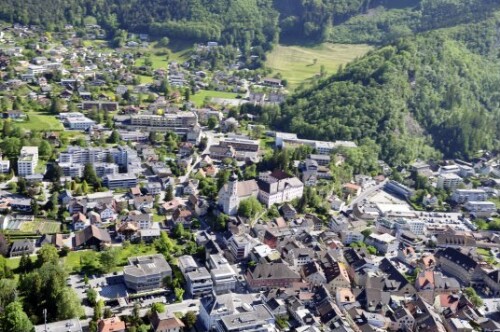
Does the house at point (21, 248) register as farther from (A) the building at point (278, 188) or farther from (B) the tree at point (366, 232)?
(B) the tree at point (366, 232)

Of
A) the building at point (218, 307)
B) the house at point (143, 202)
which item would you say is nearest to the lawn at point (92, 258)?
the house at point (143, 202)

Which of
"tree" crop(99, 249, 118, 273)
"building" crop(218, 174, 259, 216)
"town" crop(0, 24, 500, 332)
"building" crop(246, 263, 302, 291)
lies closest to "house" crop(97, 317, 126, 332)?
"town" crop(0, 24, 500, 332)

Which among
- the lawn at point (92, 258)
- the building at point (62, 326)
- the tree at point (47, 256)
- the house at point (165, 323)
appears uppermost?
the tree at point (47, 256)

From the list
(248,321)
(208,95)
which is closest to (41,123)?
(208,95)

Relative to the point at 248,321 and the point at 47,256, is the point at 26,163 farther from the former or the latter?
the point at 248,321

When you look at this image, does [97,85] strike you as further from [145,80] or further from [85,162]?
[85,162]

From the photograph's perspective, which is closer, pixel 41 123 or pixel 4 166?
pixel 4 166

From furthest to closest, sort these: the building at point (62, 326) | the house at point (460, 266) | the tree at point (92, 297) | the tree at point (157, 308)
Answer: the house at point (460, 266)
the tree at point (92, 297)
the tree at point (157, 308)
the building at point (62, 326)
